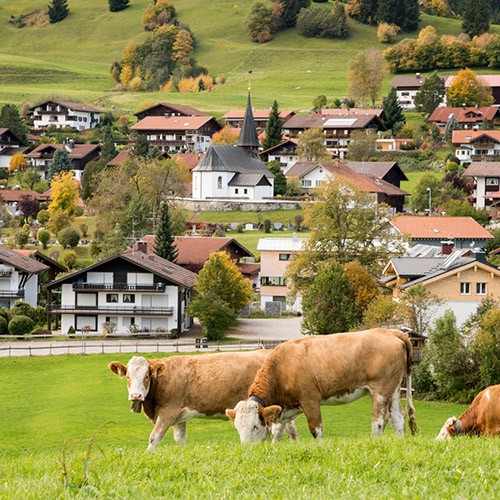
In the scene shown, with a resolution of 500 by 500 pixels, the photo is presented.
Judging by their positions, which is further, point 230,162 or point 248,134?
point 248,134

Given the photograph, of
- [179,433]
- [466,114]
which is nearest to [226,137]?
[466,114]

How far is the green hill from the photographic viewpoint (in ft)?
469

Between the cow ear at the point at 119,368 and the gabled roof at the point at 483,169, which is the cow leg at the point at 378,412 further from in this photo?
the gabled roof at the point at 483,169

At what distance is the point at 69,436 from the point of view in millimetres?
29484

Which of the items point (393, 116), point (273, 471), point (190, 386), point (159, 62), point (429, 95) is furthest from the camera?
point (159, 62)

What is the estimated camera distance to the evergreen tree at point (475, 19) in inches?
6083

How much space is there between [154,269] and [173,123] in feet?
210

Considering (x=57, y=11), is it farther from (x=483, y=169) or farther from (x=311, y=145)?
(x=483, y=169)

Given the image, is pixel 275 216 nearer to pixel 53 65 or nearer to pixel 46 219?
pixel 46 219

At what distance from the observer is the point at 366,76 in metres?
123

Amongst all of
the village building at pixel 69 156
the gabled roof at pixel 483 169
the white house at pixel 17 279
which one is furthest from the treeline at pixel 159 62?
the white house at pixel 17 279

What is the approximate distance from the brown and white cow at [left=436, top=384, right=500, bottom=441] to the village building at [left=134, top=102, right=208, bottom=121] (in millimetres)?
109892

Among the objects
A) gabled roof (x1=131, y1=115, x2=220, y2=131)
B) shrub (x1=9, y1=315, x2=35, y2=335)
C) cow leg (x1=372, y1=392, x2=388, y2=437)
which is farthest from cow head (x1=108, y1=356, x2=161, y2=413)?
gabled roof (x1=131, y1=115, x2=220, y2=131)

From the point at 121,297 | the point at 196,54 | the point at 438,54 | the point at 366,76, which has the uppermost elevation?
the point at 196,54
